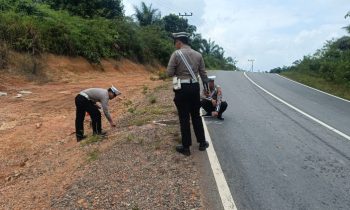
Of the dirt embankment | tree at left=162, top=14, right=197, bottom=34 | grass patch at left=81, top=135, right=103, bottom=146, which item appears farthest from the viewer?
tree at left=162, top=14, right=197, bottom=34

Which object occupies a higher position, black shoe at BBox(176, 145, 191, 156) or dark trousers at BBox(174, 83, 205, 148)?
dark trousers at BBox(174, 83, 205, 148)

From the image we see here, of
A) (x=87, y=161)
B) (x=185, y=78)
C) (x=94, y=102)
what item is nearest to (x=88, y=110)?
(x=94, y=102)

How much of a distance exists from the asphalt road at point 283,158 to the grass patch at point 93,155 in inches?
83.3

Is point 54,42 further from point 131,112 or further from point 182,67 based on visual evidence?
point 182,67

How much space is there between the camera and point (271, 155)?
799 centimetres

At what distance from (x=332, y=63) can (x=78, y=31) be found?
1656cm

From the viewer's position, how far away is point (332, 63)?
30.1m

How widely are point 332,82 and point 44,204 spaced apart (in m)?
22.8

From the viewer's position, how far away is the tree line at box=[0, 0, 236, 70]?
806 inches

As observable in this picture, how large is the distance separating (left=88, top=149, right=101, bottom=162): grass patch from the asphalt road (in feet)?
6.95

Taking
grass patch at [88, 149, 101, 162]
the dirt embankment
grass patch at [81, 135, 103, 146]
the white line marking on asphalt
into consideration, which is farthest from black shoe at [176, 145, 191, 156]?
grass patch at [81, 135, 103, 146]

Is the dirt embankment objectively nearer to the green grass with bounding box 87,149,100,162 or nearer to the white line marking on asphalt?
the green grass with bounding box 87,149,100,162

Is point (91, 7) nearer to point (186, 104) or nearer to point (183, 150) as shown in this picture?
point (186, 104)

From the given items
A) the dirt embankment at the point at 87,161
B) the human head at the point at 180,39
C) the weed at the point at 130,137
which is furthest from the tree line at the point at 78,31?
the human head at the point at 180,39
